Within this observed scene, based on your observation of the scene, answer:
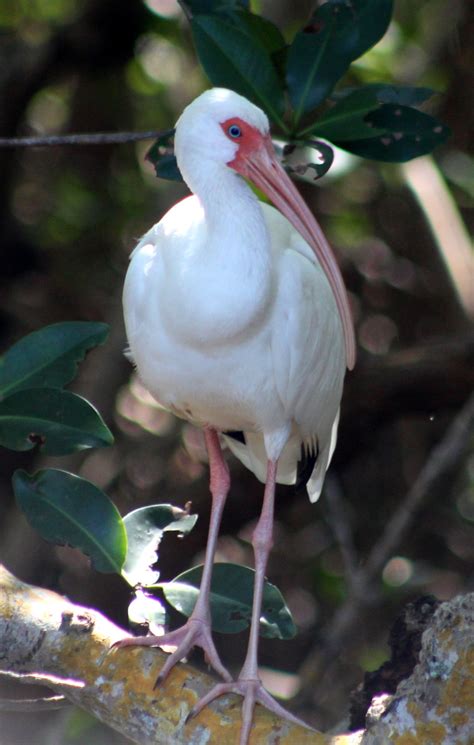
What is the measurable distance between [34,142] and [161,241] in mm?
428

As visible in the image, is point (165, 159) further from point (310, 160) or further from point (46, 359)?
point (46, 359)

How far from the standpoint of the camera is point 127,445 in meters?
5.91

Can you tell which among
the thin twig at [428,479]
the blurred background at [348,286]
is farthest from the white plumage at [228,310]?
the blurred background at [348,286]

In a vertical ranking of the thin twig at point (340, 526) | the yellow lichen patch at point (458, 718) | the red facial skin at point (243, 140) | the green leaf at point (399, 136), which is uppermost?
the red facial skin at point (243, 140)

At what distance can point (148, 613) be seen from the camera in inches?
118

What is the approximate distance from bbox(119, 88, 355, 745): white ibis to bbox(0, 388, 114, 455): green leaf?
40cm

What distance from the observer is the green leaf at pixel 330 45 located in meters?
3.18

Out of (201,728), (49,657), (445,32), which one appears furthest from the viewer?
(445,32)

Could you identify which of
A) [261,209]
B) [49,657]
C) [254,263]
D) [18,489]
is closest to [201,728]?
[49,657]

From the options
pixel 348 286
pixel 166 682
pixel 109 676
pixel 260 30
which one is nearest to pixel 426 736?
pixel 166 682

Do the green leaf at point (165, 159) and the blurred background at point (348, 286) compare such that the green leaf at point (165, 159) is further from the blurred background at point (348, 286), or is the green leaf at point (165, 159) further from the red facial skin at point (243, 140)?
the blurred background at point (348, 286)

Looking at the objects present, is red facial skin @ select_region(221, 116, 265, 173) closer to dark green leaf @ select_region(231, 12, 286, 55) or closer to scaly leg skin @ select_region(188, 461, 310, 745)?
dark green leaf @ select_region(231, 12, 286, 55)

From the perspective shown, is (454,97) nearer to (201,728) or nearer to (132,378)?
(132,378)

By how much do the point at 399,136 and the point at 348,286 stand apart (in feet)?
9.03
